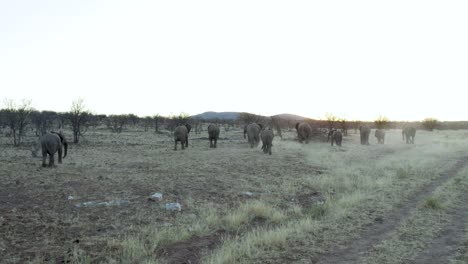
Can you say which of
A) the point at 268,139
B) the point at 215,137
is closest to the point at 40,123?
the point at 215,137

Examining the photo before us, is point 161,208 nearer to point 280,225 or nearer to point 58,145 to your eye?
point 280,225

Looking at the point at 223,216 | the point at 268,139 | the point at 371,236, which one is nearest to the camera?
the point at 371,236

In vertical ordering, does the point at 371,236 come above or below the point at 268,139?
below

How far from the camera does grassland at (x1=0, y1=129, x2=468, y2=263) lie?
8.45 meters

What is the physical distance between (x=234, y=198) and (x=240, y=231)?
385 centimetres

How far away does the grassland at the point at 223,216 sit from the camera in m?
8.45

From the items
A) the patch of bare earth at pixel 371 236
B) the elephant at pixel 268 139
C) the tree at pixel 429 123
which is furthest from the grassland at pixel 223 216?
the tree at pixel 429 123

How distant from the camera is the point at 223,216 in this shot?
458 inches

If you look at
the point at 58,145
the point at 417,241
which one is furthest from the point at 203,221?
the point at 58,145

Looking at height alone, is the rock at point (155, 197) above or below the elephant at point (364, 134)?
below

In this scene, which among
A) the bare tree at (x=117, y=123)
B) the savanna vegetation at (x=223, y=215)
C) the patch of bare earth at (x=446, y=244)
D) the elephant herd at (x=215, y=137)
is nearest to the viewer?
the patch of bare earth at (x=446, y=244)

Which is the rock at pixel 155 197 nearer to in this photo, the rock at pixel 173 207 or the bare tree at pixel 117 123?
the rock at pixel 173 207

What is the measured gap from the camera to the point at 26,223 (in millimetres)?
10344

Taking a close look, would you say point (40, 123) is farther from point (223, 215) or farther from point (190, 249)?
point (190, 249)
